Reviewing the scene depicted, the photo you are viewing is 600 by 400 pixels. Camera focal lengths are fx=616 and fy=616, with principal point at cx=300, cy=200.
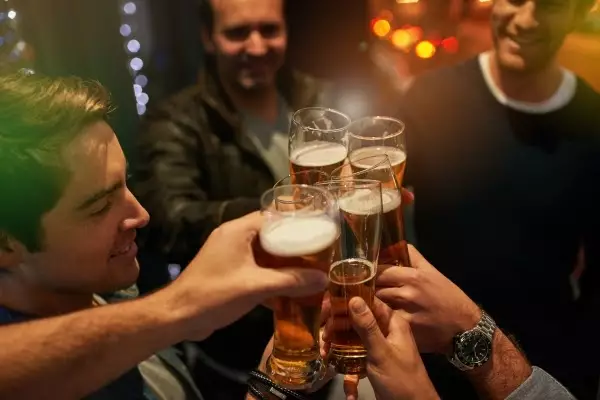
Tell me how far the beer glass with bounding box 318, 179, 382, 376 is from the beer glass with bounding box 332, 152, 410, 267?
0.05 m

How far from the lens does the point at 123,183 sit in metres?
1.29

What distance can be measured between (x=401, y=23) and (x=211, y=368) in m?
1.36

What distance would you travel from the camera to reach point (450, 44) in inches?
73.3

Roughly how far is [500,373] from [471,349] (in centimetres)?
9

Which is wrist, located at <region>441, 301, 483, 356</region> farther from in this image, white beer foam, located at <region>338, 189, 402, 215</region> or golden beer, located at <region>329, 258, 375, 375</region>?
white beer foam, located at <region>338, 189, 402, 215</region>

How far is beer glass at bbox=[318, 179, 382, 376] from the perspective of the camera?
110cm

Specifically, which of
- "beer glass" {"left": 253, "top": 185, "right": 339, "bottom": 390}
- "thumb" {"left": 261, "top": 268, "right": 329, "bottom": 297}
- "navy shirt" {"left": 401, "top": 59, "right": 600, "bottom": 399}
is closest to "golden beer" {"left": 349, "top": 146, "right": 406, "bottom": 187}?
"beer glass" {"left": 253, "top": 185, "right": 339, "bottom": 390}

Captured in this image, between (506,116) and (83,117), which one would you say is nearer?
(83,117)

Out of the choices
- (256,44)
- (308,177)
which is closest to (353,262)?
(308,177)

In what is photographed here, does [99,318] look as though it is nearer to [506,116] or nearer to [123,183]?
[123,183]

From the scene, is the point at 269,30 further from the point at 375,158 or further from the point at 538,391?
the point at 538,391

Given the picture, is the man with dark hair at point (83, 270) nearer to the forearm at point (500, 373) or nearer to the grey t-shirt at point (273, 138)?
the forearm at point (500, 373)

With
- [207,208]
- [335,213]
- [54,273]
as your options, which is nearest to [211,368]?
[207,208]

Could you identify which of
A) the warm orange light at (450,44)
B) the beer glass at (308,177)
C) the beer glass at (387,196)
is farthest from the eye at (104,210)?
the warm orange light at (450,44)
